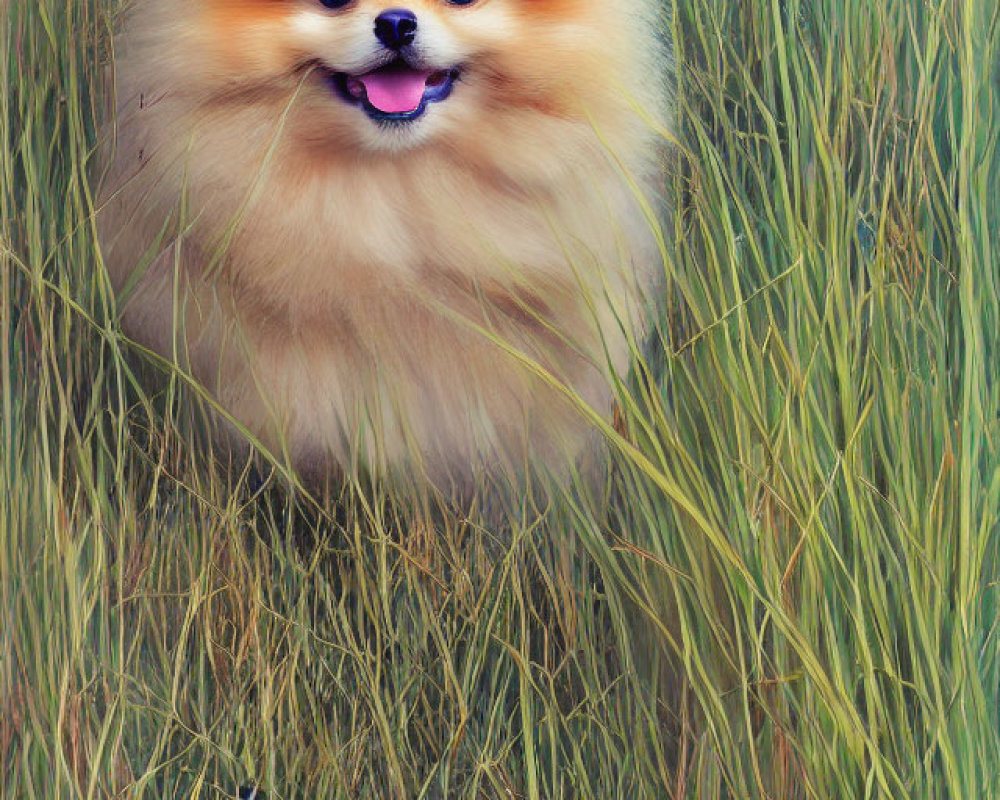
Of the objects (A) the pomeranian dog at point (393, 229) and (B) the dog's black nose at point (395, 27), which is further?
(A) the pomeranian dog at point (393, 229)

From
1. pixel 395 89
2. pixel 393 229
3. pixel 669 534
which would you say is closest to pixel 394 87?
pixel 395 89

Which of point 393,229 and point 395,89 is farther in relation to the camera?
point 393,229

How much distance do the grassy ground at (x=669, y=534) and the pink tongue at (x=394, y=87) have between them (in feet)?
1.08

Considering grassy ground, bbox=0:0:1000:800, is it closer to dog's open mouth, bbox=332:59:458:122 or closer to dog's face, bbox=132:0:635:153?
dog's face, bbox=132:0:635:153

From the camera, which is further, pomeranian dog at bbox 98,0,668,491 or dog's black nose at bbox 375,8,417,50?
pomeranian dog at bbox 98,0,668,491

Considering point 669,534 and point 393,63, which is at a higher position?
point 393,63

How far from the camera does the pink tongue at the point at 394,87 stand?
44.9 inches

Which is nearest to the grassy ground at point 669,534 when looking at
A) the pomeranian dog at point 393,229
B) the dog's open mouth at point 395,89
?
the pomeranian dog at point 393,229

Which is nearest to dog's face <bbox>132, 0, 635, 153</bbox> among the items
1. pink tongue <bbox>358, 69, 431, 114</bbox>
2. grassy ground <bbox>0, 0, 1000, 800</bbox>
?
pink tongue <bbox>358, 69, 431, 114</bbox>

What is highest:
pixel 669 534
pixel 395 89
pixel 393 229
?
pixel 395 89

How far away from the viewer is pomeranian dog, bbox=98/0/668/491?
1.19m

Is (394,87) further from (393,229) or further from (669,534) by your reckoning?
(669,534)

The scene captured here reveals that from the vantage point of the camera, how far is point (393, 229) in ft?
4.10

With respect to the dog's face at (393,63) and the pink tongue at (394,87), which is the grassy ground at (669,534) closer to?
the dog's face at (393,63)
